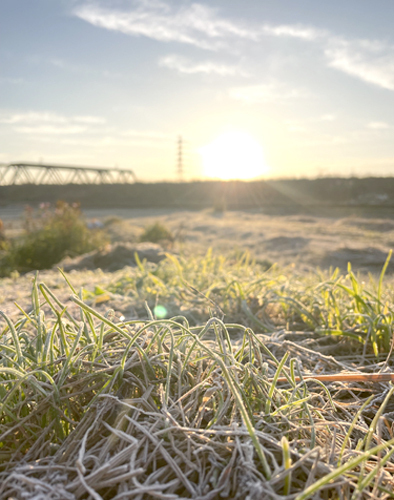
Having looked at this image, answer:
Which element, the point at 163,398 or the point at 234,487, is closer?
the point at 234,487

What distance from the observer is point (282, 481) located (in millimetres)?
688

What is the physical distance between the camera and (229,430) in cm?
76

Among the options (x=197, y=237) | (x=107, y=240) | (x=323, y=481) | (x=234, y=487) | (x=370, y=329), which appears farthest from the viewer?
(x=197, y=237)

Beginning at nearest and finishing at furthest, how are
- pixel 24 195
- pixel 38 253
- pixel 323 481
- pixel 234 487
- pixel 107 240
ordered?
pixel 323 481, pixel 234 487, pixel 38 253, pixel 107 240, pixel 24 195

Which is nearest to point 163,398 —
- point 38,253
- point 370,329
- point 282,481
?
point 282,481

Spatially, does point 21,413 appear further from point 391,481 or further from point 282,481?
point 391,481

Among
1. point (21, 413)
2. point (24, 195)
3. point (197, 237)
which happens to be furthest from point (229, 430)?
point (24, 195)

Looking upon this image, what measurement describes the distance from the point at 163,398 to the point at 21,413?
328 mm

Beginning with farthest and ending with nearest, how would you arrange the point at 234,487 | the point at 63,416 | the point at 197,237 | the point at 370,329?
the point at 197,237, the point at 370,329, the point at 63,416, the point at 234,487

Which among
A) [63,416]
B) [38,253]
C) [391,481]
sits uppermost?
[63,416]

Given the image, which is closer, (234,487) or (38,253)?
(234,487)

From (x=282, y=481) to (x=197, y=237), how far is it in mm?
7862

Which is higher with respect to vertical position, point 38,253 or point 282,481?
point 282,481

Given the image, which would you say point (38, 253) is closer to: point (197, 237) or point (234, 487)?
point (197, 237)
